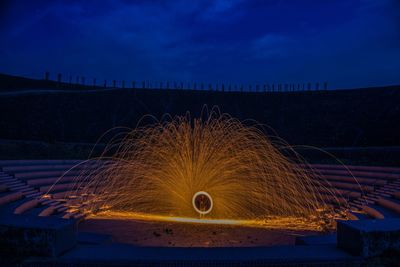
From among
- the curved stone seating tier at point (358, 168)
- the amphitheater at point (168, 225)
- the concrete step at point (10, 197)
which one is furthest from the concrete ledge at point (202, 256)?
the curved stone seating tier at point (358, 168)

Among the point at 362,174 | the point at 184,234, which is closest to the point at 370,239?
the point at 184,234

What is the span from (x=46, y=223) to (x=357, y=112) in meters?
40.8

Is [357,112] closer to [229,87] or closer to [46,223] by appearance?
[229,87]

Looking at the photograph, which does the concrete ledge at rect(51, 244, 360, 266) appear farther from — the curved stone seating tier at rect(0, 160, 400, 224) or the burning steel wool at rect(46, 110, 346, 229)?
the burning steel wool at rect(46, 110, 346, 229)

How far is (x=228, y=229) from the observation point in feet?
34.5

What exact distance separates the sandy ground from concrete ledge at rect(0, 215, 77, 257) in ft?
12.3

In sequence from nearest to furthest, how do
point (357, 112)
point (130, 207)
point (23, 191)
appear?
1. point (23, 191)
2. point (130, 207)
3. point (357, 112)

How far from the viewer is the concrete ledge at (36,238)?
5.20 meters

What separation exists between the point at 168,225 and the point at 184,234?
3.87ft

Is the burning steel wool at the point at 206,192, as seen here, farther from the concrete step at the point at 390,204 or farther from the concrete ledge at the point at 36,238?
the concrete ledge at the point at 36,238

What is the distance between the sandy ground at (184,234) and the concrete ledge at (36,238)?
375 cm

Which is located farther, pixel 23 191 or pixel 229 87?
pixel 229 87

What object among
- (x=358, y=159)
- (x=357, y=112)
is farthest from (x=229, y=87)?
(x=358, y=159)

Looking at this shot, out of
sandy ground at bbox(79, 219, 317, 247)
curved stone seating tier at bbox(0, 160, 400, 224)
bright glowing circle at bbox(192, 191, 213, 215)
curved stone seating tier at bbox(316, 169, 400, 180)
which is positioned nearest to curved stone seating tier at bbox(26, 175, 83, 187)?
curved stone seating tier at bbox(0, 160, 400, 224)
